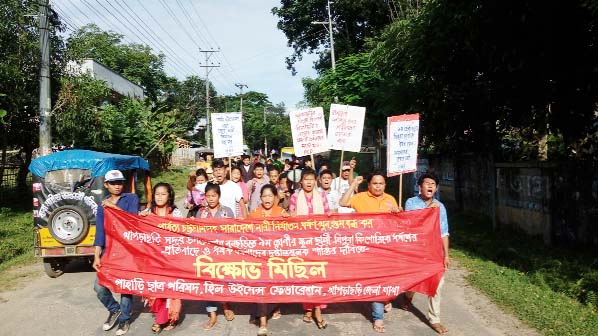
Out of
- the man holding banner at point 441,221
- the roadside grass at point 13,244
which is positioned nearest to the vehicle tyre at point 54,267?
the roadside grass at point 13,244

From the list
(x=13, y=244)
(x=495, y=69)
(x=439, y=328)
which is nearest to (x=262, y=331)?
(x=439, y=328)

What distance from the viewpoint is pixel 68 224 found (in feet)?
25.2

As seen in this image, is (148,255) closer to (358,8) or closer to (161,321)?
(161,321)

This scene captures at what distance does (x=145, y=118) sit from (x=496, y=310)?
2319cm

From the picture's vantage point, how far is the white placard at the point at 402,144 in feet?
22.1

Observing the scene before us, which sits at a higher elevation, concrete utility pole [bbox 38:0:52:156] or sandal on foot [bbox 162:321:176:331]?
concrete utility pole [bbox 38:0:52:156]

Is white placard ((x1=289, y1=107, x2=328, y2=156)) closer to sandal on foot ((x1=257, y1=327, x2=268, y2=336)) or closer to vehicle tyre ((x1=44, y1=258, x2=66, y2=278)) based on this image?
sandal on foot ((x1=257, y1=327, x2=268, y2=336))

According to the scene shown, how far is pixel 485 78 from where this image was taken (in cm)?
1108

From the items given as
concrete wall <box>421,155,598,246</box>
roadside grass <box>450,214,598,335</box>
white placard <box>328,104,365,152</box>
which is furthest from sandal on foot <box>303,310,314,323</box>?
concrete wall <box>421,155,598,246</box>

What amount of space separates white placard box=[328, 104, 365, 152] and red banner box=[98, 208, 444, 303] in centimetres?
306

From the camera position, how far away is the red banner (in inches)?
210

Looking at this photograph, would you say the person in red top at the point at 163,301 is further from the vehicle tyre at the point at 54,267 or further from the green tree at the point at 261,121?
the green tree at the point at 261,121

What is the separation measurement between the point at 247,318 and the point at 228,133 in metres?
4.52

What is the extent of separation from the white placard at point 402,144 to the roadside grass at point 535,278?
2.08 m
